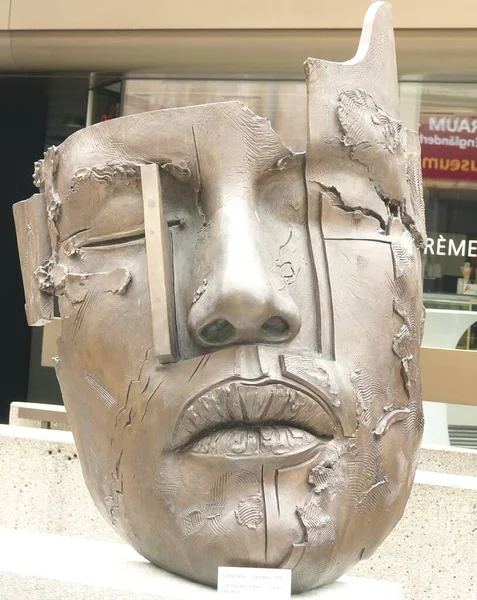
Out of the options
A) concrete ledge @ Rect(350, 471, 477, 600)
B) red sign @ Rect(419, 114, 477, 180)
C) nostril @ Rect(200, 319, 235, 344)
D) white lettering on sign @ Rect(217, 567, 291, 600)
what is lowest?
concrete ledge @ Rect(350, 471, 477, 600)

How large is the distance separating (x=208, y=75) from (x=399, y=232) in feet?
7.53

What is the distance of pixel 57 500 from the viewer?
10.8 feet

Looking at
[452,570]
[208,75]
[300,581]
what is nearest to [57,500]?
[452,570]

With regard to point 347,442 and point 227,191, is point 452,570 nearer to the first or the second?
point 347,442

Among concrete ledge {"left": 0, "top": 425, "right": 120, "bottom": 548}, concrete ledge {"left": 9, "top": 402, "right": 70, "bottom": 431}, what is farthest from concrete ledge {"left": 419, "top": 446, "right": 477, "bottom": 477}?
concrete ledge {"left": 9, "top": 402, "right": 70, "bottom": 431}

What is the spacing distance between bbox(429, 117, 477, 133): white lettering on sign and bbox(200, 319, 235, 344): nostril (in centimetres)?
262

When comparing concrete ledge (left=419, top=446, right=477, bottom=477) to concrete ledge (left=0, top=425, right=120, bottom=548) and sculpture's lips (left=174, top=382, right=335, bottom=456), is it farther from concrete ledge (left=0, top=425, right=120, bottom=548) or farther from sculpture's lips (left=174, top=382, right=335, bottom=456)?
sculpture's lips (left=174, top=382, right=335, bottom=456)

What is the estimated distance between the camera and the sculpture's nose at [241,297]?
5.86 feet

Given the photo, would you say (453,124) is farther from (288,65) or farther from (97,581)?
(97,581)

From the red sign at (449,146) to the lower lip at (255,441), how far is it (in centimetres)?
261

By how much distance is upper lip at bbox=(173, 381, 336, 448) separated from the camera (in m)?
1.77

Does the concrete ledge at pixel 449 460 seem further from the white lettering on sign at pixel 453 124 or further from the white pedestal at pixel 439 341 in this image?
the white lettering on sign at pixel 453 124

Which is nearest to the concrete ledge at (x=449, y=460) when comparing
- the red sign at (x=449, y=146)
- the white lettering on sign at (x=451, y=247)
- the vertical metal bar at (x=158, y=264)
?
the white lettering on sign at (x=451, y=247)

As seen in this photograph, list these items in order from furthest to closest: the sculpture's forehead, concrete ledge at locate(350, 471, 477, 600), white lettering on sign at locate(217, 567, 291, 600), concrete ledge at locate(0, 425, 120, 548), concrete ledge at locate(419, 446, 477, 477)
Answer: concrete ledge at locate(419, 446, 477, 477) → concrete ledge at locate(0, 425, 120, 548) → concrete ledge at locate(350, 471, 477, 600) → the sculpture's forehead → white lettering on sign at locate(217, 567, 291, 600)
